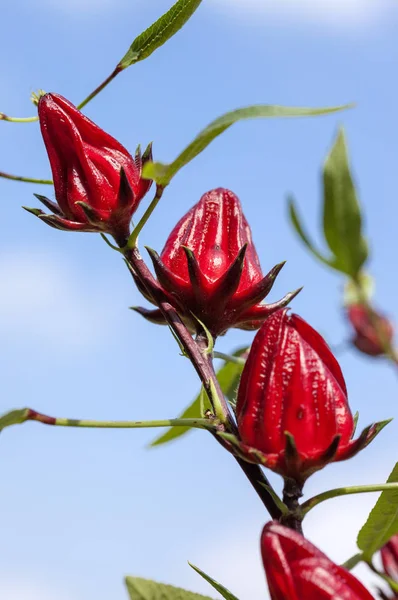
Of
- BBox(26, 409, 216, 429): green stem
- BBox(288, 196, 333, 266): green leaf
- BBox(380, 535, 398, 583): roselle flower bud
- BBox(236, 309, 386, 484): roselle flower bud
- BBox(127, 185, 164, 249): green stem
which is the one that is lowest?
BBox(26, 409, 216, 429): green stem

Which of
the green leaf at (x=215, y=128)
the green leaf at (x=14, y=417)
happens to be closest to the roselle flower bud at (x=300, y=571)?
the green leaf at (x=14, y=417)

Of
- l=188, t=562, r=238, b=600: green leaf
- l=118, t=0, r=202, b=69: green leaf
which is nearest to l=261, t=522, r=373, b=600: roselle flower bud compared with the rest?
l=188, t=562, r=238, b=600: green leaf

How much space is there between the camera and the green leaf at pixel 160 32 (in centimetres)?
262

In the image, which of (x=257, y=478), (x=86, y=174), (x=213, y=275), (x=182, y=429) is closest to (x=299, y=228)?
(x=257, y=478)

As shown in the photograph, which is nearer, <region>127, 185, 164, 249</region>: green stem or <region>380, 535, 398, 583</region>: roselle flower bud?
<region>380, 535, 398, 583</region>: roselle flower bud

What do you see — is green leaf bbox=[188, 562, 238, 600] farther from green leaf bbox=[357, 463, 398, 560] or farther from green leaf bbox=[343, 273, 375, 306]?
green leaf bbox=[343, 273, 375, 306]

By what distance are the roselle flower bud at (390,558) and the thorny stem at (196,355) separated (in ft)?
0.84

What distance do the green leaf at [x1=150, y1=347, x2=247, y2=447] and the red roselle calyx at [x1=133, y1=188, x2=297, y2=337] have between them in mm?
635

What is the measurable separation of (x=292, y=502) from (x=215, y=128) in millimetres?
863

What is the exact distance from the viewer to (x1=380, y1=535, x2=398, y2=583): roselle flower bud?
1.88m

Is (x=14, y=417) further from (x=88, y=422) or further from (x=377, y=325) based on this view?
(x=377, y=325)

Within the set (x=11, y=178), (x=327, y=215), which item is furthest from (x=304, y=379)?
(x=11, y=178)

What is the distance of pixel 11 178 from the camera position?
2.56m

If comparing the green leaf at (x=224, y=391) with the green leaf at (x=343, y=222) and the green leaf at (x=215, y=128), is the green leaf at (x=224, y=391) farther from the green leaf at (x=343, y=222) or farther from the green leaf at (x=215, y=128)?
the green leaf at (x=343, y=222)
